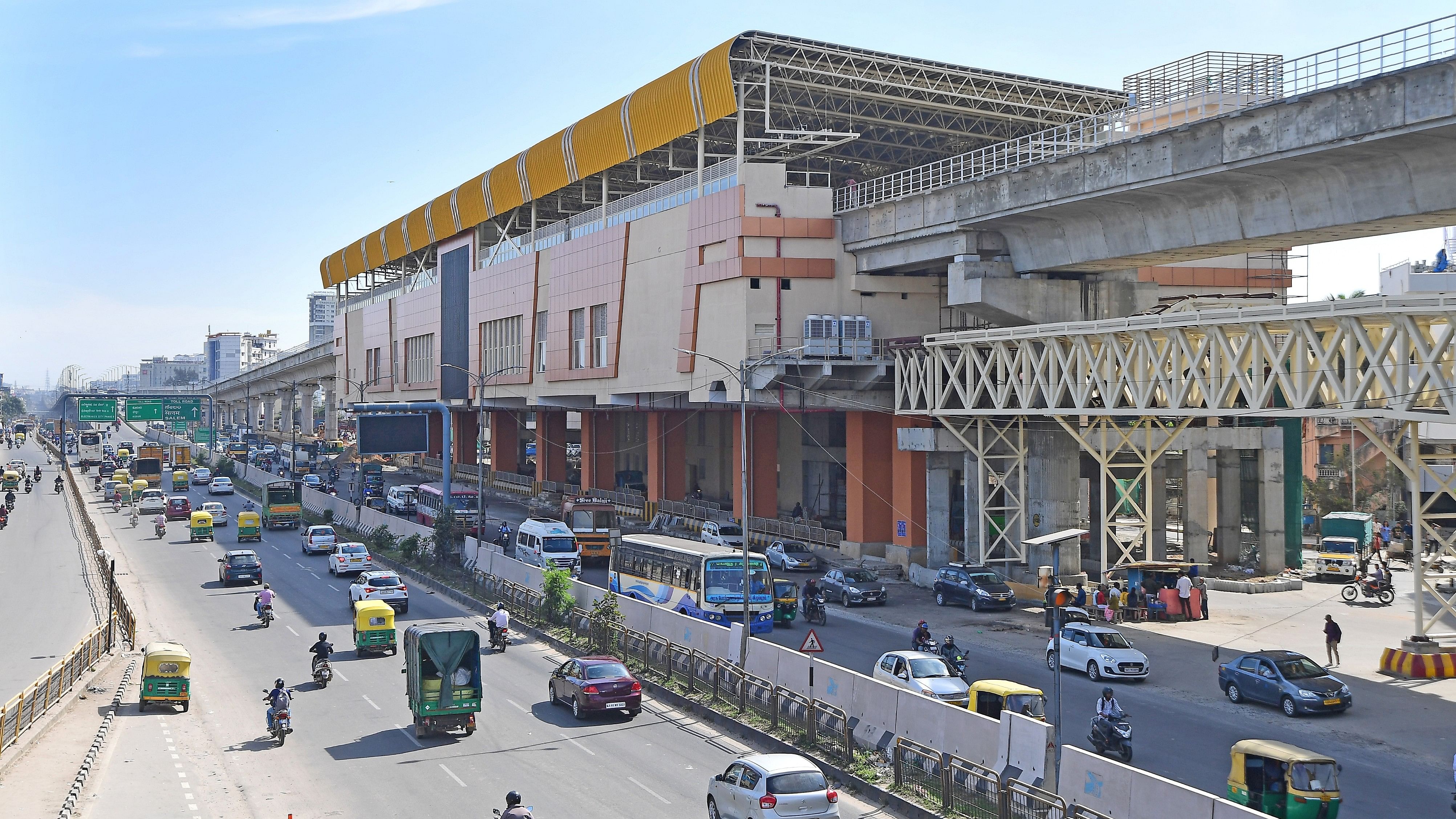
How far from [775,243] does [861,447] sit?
33.3ft

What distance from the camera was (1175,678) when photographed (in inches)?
1239

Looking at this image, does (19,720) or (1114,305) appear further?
(1114,305)

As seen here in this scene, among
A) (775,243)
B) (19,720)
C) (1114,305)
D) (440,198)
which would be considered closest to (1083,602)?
(1114,305)

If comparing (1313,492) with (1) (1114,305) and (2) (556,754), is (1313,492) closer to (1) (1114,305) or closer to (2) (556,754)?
(1) (1114,305)

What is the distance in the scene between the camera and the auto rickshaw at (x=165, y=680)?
93.4 feet

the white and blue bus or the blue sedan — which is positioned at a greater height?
the white and blue bus

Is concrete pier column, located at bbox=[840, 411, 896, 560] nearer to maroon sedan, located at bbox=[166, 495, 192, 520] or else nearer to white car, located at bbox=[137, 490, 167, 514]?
maroon sedan, located at bbox=[166, 495, 192, 520]

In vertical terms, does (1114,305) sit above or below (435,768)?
above

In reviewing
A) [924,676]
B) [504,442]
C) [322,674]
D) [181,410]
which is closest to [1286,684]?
[924,676]

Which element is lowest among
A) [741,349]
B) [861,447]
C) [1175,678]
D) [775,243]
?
[1175,678]

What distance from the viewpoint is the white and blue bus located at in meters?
36.6

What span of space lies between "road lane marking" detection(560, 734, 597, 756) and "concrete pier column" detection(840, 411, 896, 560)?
29.7 metres

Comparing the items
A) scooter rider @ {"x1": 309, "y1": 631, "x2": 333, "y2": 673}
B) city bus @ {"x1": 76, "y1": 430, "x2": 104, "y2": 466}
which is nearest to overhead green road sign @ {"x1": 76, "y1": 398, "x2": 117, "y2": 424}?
city bus @ {"x1": 76, "y1": 430, "x2": 104, "y2": 466}

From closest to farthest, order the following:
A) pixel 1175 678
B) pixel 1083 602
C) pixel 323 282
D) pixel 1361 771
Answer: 1. pixel 1361 771
2. pixel 1175 678
3. pixel 1083 602
4. pixel 323 282
